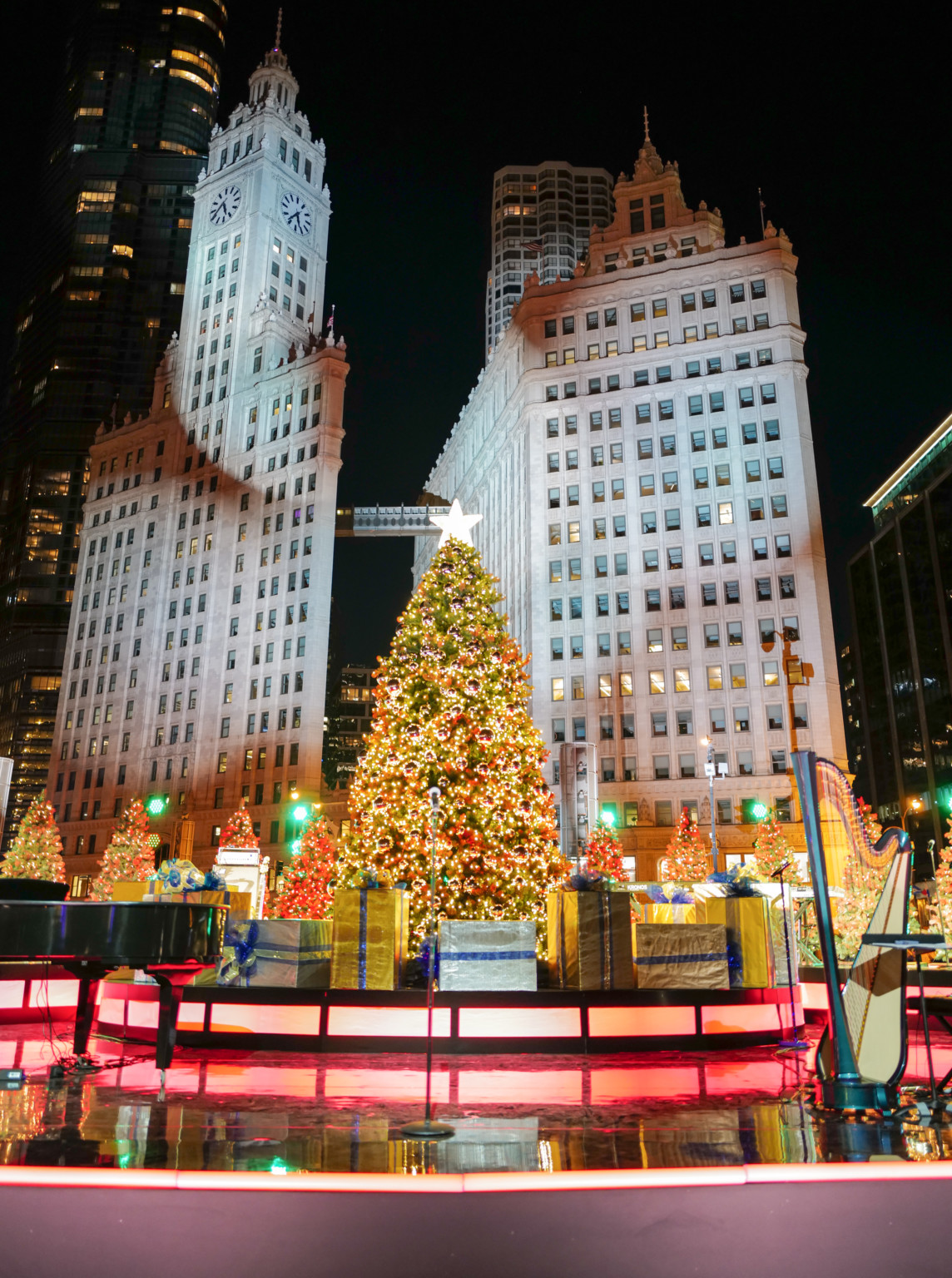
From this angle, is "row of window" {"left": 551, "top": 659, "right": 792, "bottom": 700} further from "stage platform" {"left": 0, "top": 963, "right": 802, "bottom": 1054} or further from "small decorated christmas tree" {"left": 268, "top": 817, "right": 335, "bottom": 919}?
"stage platform" {"left": 0, "top": 963, "right": 802, "bottom": 1054}

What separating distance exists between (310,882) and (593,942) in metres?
19.2

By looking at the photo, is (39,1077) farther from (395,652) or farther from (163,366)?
(163,366)

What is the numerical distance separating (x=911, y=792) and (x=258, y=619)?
74.0 m

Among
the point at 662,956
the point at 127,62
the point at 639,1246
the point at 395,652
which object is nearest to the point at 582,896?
the point at 662,956

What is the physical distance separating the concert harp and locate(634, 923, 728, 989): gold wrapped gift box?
4.98 meters

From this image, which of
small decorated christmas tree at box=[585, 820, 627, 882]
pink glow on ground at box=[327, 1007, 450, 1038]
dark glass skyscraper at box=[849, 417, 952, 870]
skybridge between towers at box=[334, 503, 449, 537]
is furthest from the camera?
dark glass skyscraper at box=[849, 417, 952, 870]

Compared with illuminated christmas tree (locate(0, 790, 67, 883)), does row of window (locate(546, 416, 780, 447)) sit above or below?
above

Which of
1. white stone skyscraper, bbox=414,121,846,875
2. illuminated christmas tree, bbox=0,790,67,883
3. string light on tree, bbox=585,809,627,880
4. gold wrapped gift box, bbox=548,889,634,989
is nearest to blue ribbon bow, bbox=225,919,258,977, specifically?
gold wrapped gift box, bbox=548,889,634,989

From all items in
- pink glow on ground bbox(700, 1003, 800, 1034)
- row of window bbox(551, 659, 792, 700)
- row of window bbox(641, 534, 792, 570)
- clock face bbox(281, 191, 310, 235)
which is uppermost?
clock face bbox(281, 191, 310, 235)

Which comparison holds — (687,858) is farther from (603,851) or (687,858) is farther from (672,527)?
(672,527)

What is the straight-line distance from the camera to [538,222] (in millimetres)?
139375

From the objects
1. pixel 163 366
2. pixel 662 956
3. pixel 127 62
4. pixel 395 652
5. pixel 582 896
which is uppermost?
pixel 127 62

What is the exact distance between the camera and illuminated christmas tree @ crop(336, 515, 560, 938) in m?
15.9

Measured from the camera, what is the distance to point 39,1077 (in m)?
9.20
